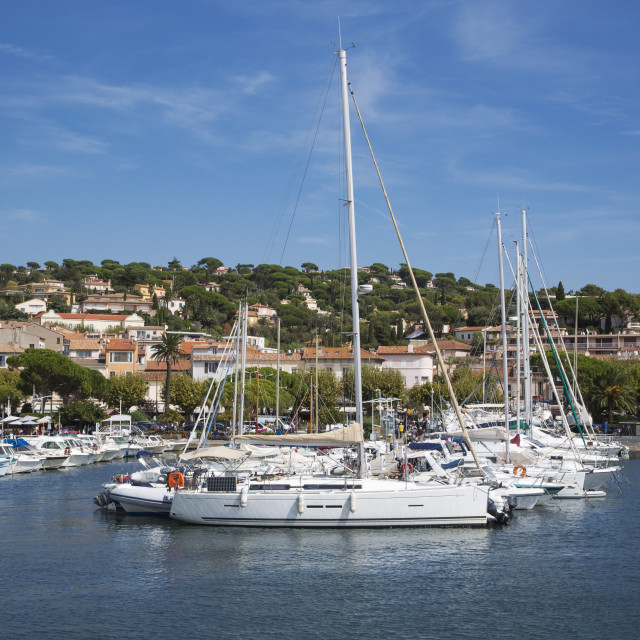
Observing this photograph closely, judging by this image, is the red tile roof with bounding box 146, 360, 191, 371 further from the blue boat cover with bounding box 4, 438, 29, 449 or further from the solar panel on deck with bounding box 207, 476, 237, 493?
the solar panel on deck with bounding box 207, 476, 237, 493

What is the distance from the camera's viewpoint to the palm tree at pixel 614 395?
76.9m

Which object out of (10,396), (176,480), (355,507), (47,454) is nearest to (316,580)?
(355,507)

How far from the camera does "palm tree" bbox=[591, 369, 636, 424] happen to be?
76.9 m

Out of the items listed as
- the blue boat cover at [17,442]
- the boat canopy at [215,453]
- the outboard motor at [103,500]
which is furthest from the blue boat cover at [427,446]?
the blue boat cover at [17,442]

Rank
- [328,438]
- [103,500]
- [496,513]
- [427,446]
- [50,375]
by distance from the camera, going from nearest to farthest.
Result: [328,438] < [496,513] < [103,500] < [427,446] < [50,375]

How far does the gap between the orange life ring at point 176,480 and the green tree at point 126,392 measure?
53.9 meters

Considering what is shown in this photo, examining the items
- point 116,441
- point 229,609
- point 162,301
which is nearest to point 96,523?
point 229,609

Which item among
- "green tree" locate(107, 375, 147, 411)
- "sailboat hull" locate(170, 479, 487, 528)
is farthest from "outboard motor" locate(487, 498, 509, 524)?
"green tree" locate(107, 375, 147, 411)

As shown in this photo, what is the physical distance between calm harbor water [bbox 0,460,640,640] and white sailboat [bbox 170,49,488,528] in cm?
48

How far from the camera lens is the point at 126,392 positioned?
8475 cm

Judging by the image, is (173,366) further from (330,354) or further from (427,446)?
(427,446)

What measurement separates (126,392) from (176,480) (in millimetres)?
54565

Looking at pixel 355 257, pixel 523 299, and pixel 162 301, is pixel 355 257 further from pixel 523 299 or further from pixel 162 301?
pixel 162 301

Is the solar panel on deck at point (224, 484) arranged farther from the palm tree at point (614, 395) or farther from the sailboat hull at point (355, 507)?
the palm tree at point (614, 395)
